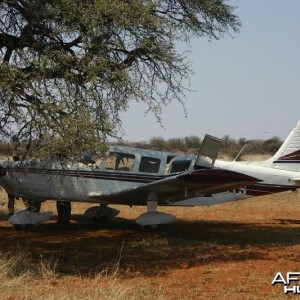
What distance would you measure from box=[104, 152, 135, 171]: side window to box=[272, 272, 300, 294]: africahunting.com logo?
6907mm

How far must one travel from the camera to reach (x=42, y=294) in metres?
6.45

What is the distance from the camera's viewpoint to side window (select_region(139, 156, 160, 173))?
14.8 metres

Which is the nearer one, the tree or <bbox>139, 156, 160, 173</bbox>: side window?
the tree

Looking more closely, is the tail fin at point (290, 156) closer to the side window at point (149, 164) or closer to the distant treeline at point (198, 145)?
the side window at point (149, 164)

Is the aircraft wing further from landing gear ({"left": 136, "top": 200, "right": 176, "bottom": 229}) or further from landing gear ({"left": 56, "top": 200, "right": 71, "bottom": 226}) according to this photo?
landing gear ({"left": 56, "top": 200, "right": 71, "bottom": 226})

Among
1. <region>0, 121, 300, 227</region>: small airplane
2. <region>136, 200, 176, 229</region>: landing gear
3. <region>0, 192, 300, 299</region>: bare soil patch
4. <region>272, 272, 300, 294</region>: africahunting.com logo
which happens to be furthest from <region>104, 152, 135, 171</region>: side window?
<region>272, 272, 300, 294</region>: africahunting.com logo

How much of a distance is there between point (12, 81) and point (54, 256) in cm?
394

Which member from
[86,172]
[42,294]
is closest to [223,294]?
[42,294]

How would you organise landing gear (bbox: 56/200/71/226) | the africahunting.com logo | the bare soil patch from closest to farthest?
the bare soil patch → the africahunting.com logo → landing gear (bbox: 56/200/71/226)

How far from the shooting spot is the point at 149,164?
14.9 m

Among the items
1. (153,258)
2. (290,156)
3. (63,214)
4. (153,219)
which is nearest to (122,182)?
(153,219)

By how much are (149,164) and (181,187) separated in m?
1.86

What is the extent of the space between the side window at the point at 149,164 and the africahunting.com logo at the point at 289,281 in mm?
6711

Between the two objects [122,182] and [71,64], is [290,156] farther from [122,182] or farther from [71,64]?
[71,64]
